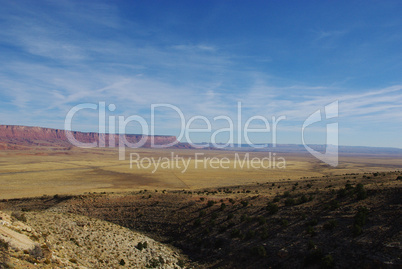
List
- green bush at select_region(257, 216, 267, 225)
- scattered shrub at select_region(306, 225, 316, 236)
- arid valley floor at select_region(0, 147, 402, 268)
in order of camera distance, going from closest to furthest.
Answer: arid valley floor at select_region(0, 147, 402, 268) → scattered shrub at select_region(306, 225, 316, 236) → green bush at select_region(257, 216, 267, 225)

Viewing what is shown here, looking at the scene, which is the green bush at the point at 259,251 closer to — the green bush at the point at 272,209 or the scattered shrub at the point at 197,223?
the green bush at the point at 272,209

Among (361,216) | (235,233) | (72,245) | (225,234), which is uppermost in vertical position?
(361,216)

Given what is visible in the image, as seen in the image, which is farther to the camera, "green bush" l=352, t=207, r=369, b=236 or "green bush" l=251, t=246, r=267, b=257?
"green bush" l=251, t=246, r=267, b=257

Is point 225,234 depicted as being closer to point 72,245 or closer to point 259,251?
point 259,251

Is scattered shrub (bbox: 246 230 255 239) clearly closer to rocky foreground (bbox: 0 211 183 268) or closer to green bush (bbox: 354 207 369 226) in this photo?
rocky foreground (bbox: 0 211 183 268)

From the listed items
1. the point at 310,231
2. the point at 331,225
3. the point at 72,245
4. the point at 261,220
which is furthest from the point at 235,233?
the point at 72,245

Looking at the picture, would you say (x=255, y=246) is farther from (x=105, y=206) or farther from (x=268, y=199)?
(x=105, y=206)

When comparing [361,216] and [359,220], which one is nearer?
[359,220]

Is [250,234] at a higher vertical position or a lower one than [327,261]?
lower

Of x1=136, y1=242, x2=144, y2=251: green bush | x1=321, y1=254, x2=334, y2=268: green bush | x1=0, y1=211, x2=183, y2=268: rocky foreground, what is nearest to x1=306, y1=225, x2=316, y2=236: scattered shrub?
x1=321, y1=254, x2=334, y2=268: green bush

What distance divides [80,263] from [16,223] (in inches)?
178

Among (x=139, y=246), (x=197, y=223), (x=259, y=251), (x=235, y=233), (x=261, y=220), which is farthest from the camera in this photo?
(x=197, y=223)

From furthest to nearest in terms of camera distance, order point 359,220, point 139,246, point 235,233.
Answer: point 235,233 → point 139,246 → point 359,220

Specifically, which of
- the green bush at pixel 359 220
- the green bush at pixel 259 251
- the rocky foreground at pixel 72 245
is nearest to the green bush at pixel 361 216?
the green bush at pixel 359 220
